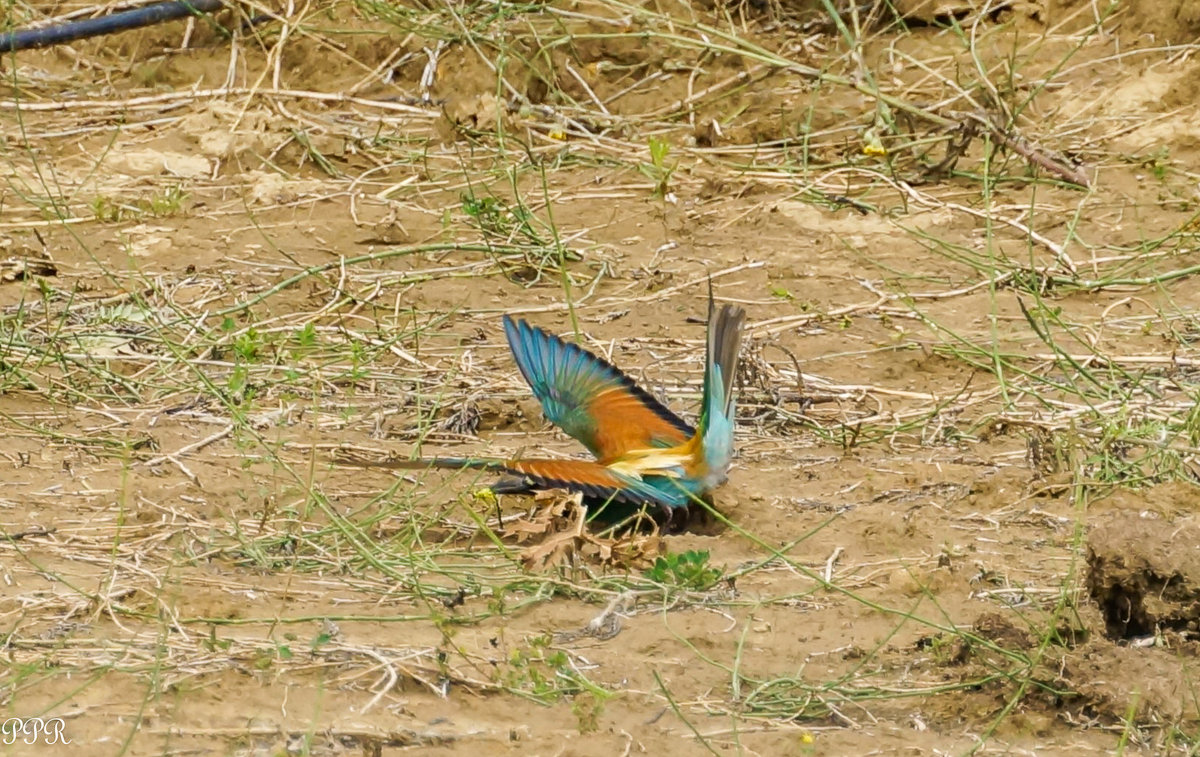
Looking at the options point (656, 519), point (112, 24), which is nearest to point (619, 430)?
point (656, 519)

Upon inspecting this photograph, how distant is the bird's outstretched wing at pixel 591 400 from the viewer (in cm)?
354

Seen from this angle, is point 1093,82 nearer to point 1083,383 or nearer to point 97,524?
point 1083,383

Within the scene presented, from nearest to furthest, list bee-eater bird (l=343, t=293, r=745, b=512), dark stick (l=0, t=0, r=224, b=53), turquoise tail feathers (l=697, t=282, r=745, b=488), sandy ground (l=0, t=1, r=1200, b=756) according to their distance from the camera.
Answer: sandy ground (l=0, t=1, r=1200, b=756)
bee-eater bird (l=343, t=293, r=745, b=512)
turquoise tail feathers (l=697, t=282, r=745, b=488)
dark stick (l=0, t=0, r=224, b=53)

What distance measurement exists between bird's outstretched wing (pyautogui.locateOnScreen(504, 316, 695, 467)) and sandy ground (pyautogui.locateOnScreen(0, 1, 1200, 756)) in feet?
0.60

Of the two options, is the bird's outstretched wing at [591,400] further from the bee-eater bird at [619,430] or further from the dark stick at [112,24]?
the dark stick at [112,24]

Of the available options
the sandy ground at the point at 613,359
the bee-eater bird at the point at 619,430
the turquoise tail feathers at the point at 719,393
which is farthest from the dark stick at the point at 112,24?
→ the turquoise tail feathers at the point at 719,393

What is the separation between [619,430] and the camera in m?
3.54

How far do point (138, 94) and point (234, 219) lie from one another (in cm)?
124

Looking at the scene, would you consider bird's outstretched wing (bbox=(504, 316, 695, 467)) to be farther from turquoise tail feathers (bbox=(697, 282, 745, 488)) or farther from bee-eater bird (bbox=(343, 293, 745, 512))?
turquoise tail feathers (bbox=(697, 282, 745, 488))

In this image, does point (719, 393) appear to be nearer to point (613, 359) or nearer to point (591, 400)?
point (591, 400)

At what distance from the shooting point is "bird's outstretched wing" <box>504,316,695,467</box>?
11.6ft

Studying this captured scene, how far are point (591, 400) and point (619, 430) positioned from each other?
0.12 metres

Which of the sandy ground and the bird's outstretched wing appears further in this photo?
the bird's outstretched wing

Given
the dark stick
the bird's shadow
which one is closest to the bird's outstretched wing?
the bird's shadow
